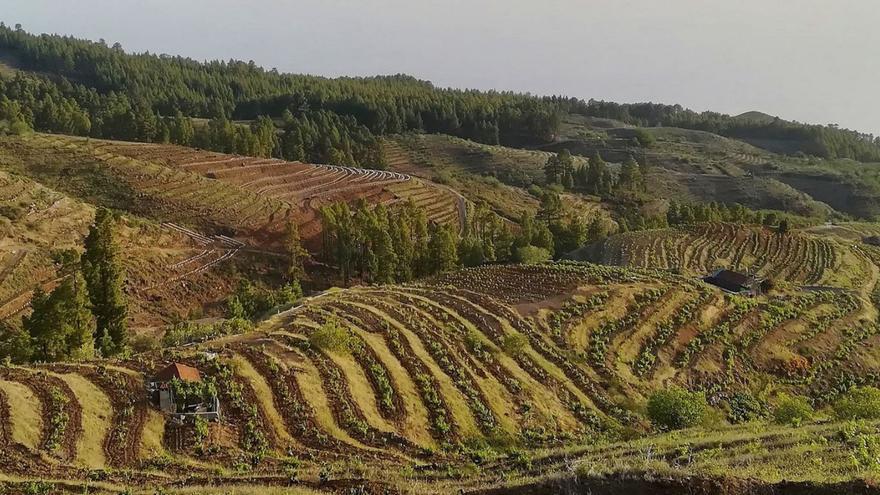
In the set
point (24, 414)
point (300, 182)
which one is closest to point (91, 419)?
point (24, 414)

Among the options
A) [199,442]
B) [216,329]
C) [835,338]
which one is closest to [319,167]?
[216,329]

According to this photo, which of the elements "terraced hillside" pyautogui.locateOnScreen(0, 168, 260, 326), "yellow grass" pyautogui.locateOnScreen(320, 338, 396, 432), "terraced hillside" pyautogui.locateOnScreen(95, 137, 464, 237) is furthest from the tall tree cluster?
"yellow grass" pyautogui.locateOnScreen(320, 338, 396, 432)

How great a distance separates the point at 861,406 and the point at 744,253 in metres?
49.9

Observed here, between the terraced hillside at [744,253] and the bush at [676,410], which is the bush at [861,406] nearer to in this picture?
the bush at [676,410]

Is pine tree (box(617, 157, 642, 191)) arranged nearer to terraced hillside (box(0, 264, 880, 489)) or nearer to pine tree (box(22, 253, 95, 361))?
terraced hillside (box(0, 264, 880, 489))

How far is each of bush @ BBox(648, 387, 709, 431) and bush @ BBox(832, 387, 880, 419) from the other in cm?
552

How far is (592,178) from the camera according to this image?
124 m

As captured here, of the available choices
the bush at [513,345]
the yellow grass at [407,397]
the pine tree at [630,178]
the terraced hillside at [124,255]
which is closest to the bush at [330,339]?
the yellow grass at [407,397]

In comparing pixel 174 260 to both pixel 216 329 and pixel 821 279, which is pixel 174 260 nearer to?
pixel 216 329

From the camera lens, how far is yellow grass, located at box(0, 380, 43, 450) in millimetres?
17969

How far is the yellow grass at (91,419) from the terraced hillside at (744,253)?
5390 centimetres

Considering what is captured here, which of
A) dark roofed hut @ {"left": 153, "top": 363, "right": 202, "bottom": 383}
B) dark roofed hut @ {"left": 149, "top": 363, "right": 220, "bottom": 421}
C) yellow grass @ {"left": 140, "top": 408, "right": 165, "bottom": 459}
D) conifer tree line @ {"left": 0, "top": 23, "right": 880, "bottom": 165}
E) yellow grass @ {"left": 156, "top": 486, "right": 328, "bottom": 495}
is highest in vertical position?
conifer tree line @ {"left": 0, "top": 23, "right": 880, "bottom": 165}

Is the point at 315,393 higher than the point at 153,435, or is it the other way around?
the point at 153,435

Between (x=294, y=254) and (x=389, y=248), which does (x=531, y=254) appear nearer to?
(x=389, y=248)
